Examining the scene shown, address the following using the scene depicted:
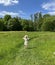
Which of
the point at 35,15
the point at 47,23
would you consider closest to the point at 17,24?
the point at 47,23

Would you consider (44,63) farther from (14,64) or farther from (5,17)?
(5,17)

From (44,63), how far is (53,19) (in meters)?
98.4

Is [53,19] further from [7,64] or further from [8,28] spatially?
[7,64]

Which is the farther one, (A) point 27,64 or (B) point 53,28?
(B) point 53,28

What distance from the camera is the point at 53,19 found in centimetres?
11125

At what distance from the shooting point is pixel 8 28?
9688 centimetres

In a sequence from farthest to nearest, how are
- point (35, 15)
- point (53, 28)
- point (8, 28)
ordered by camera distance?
1. point (35, 15)
2. point (53, 28)
3. point (8, 28)

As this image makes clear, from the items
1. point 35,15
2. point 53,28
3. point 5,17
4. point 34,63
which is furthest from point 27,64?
point 35,15

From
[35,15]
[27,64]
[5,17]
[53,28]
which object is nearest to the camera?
[27,64]

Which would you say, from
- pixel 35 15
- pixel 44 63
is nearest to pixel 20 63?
pixel 44 63

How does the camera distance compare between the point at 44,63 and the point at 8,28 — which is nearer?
the point at 44,63

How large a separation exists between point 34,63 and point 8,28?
8344cm

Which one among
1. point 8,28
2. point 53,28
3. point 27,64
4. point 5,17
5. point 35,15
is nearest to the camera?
point 27,64

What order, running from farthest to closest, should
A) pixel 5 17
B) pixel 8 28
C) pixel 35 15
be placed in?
pixel 35 15 < pixel 5 17 < pixel 8 28
